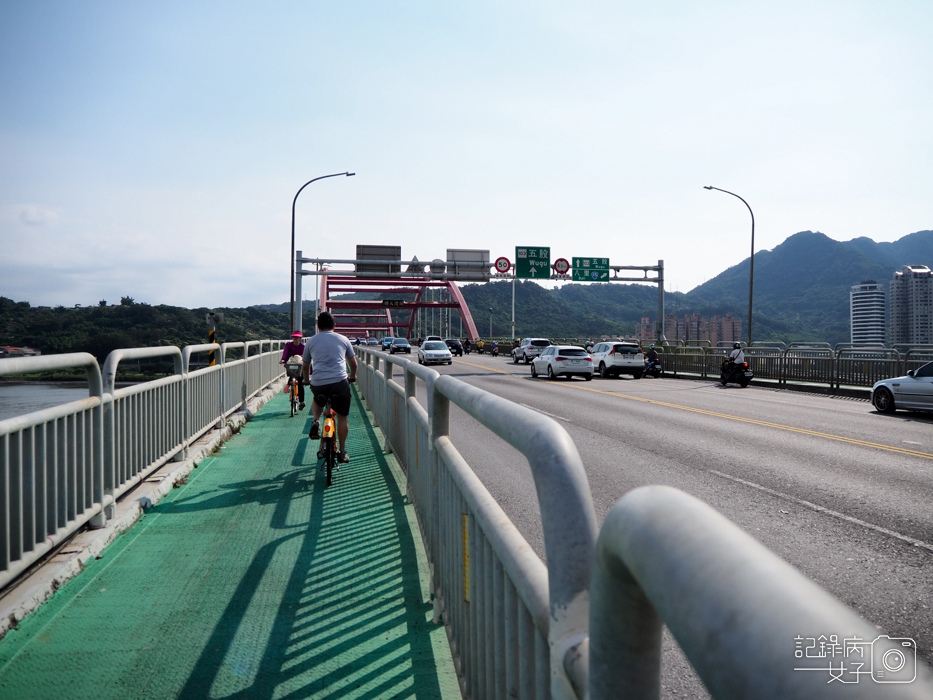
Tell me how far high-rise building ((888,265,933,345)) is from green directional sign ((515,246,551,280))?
53817mm

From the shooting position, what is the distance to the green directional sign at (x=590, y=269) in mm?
46438

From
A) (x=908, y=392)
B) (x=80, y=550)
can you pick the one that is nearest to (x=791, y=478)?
(x=80, y=550)

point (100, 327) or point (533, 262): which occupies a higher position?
point (533, 262)

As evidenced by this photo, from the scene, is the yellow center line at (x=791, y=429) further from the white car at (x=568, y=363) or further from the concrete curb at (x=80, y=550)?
the concrete curb at (x=80, y=550)

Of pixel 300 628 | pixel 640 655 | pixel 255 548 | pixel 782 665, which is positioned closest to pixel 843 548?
pixel 300 628

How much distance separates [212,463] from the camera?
913 cm

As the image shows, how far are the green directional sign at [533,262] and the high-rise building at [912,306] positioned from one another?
177ft

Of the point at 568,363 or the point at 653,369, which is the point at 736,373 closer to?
the point at 653,369

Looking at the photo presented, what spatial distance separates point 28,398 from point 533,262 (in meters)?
43.1

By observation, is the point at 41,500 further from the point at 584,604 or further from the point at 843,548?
the point at 843,548

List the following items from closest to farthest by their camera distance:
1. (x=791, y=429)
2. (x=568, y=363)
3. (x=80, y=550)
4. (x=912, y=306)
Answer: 1. (x=80, y=550)
2. (x=791, y=429)
3. (x=568, y=363)
4. (x=912, y=306)

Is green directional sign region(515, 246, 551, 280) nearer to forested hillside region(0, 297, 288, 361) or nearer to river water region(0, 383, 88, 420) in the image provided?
forested hillside region(0, 297, 288, 361)

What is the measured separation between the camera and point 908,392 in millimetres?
15820

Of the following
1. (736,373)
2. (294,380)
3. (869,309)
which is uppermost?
(869,309)
